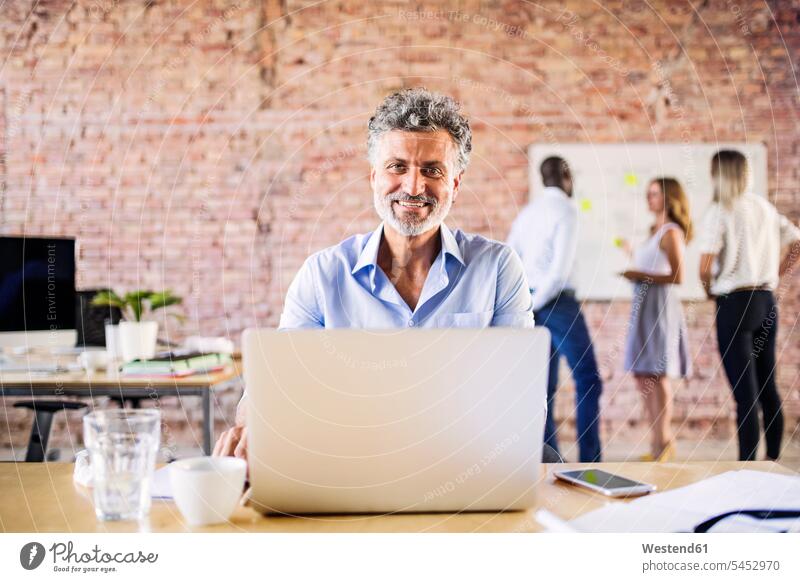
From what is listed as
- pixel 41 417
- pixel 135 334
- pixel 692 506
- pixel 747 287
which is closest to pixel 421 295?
pixel 692 506

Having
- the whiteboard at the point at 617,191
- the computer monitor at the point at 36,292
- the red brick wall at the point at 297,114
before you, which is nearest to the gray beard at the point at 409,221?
the computer monitor at the point at 36,292

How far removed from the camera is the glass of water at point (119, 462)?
0.75 meters

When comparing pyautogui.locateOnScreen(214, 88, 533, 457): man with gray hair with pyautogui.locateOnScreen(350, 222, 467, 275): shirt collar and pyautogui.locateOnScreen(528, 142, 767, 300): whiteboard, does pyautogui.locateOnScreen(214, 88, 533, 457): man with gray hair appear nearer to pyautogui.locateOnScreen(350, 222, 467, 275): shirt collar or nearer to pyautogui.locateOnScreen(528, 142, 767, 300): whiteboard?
pyautogui.locateOnScreen(350, 222, 467, 275): shirt collar

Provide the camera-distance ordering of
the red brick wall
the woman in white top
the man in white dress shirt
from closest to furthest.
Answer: the woman in white top
the man in white dress shirt
the red brick wall

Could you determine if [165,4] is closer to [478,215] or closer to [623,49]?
[478,215]

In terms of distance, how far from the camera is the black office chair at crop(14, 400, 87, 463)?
1.95m

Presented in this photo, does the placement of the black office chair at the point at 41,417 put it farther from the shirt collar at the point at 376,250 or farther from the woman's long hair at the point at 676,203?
the woman's long hair at the point at 676,203

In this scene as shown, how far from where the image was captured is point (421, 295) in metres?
1.41

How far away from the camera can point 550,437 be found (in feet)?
8.61

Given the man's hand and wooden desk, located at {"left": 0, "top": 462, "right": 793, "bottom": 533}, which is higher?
the man's hand

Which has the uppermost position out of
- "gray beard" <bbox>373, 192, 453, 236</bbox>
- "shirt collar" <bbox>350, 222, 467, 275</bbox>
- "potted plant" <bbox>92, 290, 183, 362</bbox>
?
"gray beard" <bbox>373, 192, 453, 236</bbox>

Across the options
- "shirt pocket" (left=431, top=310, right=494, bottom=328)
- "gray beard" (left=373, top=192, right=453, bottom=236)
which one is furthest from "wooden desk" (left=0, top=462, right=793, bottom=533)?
"gray beard" (left=373, top=192, right=453, bottom=236)

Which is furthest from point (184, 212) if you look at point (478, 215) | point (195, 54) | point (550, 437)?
point (550, 437)

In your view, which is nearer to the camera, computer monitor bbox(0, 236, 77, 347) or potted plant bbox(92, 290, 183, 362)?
computer monitor bbox(0, 236, 77, 347)
